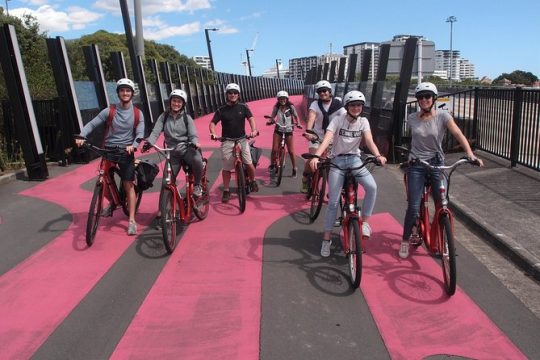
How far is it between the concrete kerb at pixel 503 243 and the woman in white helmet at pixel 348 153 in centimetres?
162

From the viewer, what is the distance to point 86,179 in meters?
10.5

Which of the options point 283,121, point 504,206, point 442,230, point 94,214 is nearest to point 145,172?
point 94,214

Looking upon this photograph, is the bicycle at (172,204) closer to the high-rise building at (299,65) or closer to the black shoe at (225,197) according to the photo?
the black shoe at (225,197)

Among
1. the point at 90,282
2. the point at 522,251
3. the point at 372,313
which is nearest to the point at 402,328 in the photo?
the point at 372,313

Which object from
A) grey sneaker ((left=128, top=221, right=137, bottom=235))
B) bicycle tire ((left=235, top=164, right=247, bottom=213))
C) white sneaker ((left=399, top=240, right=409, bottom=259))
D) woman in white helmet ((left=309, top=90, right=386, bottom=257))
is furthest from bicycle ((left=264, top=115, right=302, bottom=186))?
white sneaker ((left=399, top=240, right=409, bottom=259))

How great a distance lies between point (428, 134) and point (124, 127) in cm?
365

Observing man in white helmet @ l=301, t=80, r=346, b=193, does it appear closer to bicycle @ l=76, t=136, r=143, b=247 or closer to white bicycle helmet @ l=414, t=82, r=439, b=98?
white bicycle helmet @ l=414, t=82, r=439, b=98

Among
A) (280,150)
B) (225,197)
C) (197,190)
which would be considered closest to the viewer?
(197,190)

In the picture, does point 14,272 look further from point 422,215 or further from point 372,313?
point 422,215

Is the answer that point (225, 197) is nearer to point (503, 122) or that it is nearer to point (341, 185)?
point (341, 185)

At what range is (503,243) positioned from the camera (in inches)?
223

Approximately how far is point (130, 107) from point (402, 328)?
4.30 m

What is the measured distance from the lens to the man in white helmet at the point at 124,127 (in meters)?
6.16

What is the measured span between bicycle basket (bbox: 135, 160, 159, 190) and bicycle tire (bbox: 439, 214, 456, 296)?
3673mm
